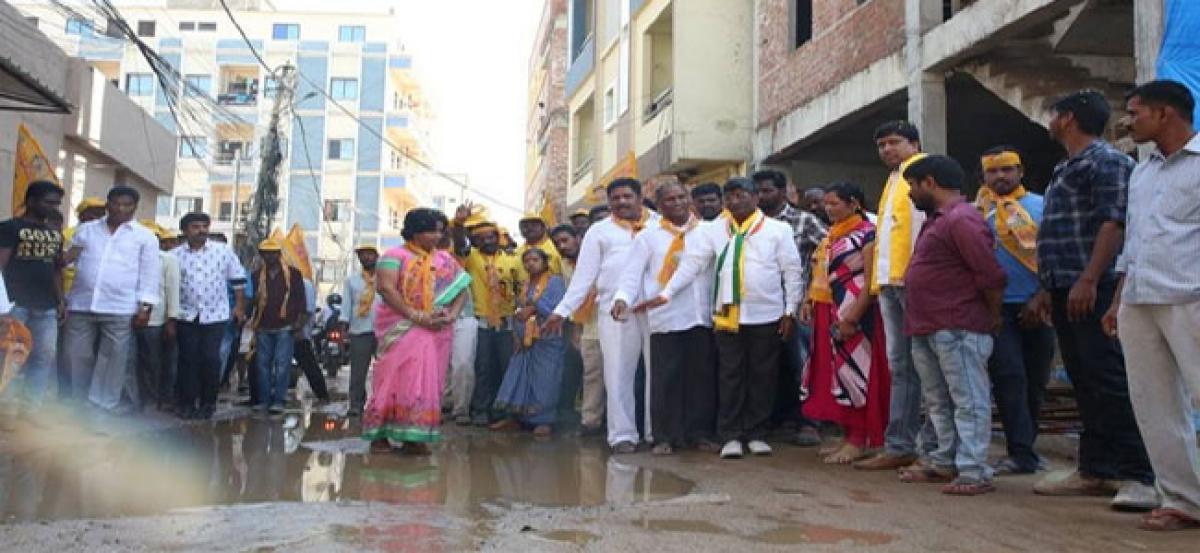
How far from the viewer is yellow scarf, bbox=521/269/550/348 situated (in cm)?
700

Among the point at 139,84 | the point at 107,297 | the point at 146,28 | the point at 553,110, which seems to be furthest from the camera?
the point at 146,28

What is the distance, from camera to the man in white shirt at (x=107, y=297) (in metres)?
7.00

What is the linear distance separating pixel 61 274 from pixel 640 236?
4241 mm

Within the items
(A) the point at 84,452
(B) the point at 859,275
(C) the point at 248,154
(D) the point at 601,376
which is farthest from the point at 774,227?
(C) the point at 248,154

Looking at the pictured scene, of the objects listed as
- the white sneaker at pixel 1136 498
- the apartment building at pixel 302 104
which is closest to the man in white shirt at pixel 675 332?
the white sneaker at pixel 1136 498

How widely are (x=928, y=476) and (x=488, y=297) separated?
13.3ft

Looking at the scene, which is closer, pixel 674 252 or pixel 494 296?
pixel 674 252

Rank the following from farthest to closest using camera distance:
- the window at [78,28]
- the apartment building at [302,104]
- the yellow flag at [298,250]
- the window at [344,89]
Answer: the window at [344,89] < the apartment building at [302,104] < the window at [78,28] < the yellow flag at [298,250]

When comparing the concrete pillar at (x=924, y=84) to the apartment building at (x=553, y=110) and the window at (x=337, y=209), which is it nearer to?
the apartment building at (x=553, y=110)

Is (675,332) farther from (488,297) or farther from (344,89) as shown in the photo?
(344,89)

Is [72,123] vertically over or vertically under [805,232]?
over

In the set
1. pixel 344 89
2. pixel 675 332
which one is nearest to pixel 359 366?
pixel 675 332

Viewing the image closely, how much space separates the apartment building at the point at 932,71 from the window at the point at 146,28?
1661 inches

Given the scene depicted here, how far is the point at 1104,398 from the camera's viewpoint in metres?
4.05
